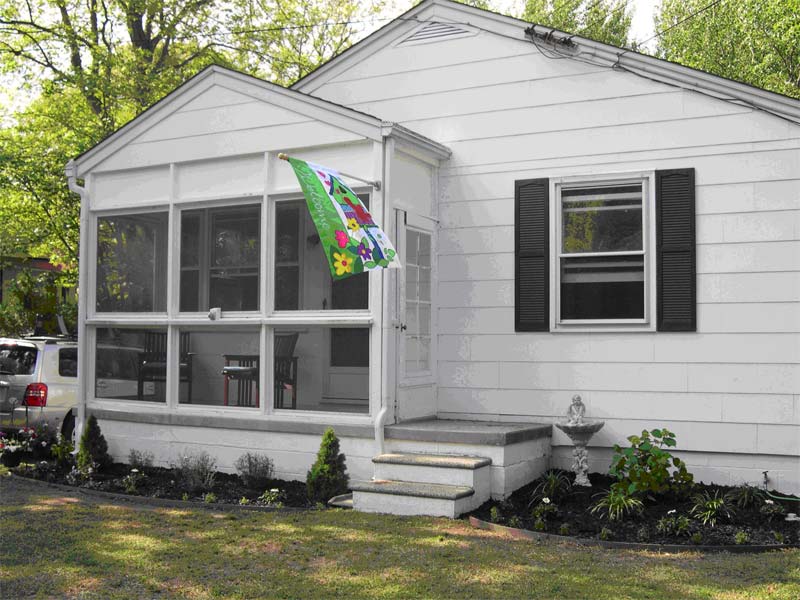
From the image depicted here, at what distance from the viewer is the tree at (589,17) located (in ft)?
80.6

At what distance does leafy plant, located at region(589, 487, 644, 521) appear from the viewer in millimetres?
6204

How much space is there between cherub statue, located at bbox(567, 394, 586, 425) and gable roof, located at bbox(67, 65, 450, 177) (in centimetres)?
271

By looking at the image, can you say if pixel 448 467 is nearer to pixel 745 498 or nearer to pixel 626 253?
pixel 745 498

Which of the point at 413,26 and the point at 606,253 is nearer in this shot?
the point at 606,253

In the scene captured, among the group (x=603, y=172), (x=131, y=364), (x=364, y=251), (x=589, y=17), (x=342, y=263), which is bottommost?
(x=131, y=364)

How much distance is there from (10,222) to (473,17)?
10.2 meters

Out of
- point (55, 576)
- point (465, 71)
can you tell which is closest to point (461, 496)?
point (55, 576)

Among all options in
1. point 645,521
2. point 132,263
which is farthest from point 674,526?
point 132,263

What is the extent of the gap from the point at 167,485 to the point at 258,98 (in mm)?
3757

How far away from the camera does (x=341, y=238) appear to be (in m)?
6.35

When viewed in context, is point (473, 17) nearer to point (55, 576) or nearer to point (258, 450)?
point (258, 450)

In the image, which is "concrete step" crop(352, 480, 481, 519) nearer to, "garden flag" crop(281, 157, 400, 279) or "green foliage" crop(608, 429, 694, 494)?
"green foliage" crop(608, 429, 694, 494)

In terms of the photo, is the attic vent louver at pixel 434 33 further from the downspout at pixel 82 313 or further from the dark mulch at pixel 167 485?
the dark mulch at pixel 167 485

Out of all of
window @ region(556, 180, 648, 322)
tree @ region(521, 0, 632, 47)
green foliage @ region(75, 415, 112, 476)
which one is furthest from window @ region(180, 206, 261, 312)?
tree @ region(521, 0, 632, 47)
